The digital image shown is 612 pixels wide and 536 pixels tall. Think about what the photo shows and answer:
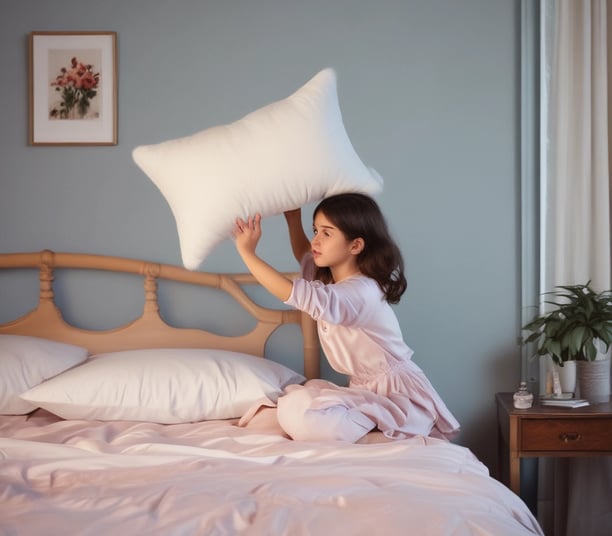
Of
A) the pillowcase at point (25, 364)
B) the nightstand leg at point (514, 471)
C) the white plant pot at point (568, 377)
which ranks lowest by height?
the nightstand leg at point (514, 471)

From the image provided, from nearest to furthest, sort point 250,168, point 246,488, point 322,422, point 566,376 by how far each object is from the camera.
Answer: point 246,488 → point 322,422 → point 250,168 → point 566,376

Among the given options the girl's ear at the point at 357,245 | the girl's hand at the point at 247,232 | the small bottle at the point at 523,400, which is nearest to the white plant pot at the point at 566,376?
the small bottle at the point at 523,400

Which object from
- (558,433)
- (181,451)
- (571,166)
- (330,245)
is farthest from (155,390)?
(571,166)

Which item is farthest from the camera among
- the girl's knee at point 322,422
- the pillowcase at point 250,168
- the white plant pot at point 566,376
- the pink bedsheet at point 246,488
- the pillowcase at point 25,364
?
the white plant pot at point 566,376

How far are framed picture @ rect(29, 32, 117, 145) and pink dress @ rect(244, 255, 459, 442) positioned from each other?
1.02 meters

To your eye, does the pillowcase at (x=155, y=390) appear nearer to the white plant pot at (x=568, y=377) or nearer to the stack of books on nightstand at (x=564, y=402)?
the stack of books on nightstand at (x=564, y=402)

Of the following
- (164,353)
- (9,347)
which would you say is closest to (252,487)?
(164,353)

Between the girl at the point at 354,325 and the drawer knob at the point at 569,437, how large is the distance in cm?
40

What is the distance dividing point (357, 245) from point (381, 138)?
0.80 metres

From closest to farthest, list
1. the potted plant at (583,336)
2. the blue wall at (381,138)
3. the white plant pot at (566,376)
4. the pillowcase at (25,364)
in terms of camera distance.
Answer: the pillowcase at (25,364) → the potted plant at (583,336) → the white plant pot at (566,376) → the blue wall at (381,138)

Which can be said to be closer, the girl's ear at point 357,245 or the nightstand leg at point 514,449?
the girl's ear at point 357,245

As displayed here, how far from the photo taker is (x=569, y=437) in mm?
2576

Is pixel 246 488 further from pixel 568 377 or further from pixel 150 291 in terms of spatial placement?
pixel 568 377

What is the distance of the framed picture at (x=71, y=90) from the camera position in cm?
304
